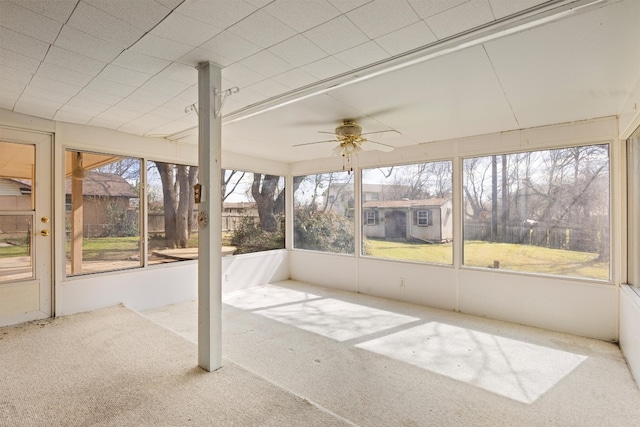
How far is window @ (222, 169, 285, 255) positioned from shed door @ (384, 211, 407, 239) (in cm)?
217

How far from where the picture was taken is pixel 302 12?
64.4 inches

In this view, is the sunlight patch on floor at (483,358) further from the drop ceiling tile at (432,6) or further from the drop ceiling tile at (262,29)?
the drop ceiling tile at (262,29)

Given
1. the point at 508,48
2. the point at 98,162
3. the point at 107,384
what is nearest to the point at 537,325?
the point at 508,48

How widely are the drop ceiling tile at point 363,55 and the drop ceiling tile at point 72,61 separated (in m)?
1.66

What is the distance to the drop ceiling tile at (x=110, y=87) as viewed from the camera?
2509mm

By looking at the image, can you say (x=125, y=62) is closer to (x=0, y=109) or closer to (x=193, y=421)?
(x=0, y=109)

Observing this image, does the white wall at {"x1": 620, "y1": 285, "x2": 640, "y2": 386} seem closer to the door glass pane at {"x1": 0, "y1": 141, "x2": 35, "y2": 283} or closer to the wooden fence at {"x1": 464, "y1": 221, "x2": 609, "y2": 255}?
the wooden fence at {"x1": 464, "y1": 221, "x2": 609, "y2": 255}

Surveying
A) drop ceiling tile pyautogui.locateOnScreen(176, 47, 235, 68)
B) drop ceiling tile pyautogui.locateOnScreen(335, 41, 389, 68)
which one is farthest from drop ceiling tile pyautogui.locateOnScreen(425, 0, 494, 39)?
drop ceiling tile pyautogui.locateOnScreen(176, 47, 235, 68)

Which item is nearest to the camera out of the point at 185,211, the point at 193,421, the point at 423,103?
the point at 193,421

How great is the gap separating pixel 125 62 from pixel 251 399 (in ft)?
7.81

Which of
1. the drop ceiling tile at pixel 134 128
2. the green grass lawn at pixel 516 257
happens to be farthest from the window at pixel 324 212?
the drop ceiling tile at pixel 134 128

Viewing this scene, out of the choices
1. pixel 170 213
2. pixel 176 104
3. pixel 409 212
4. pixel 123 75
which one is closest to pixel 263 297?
pixel 170 213

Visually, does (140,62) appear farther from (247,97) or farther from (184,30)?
(247,97)

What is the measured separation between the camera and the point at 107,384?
→ 2166 mm
